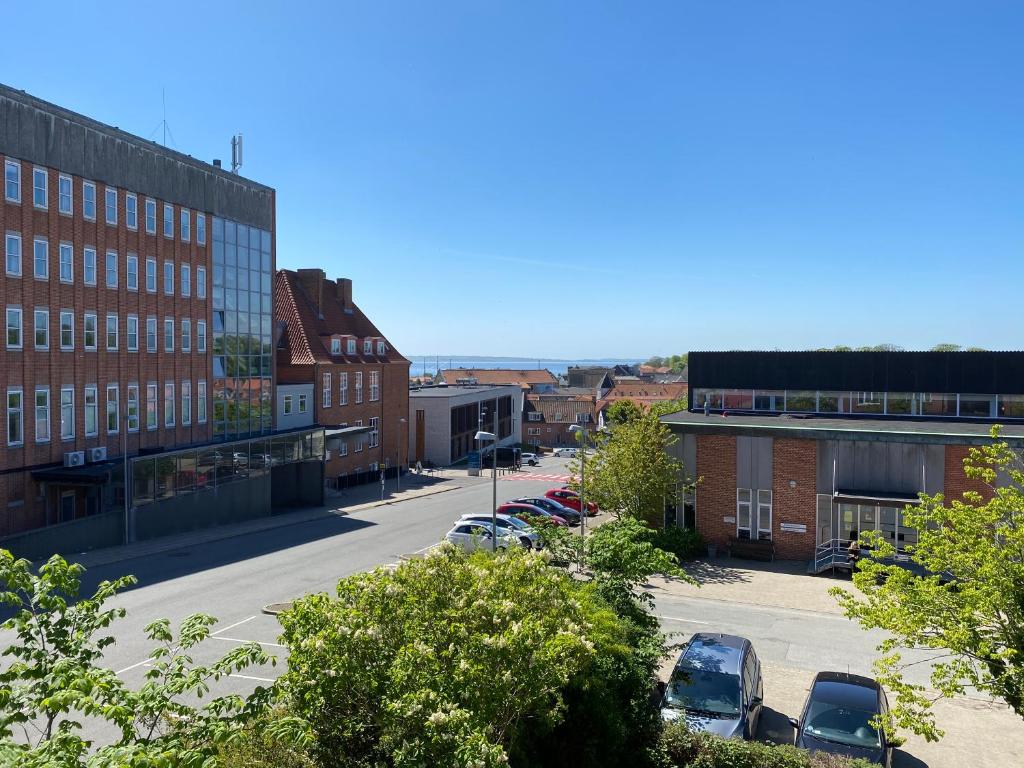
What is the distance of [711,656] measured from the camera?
1628cm

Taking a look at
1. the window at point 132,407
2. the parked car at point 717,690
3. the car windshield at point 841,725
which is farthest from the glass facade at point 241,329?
the car windshield at point 841,725

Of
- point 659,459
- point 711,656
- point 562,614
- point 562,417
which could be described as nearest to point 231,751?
point 562,614

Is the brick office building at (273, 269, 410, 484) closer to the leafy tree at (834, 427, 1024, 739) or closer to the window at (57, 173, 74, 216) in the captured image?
the window at (57, 173, 74, 216)

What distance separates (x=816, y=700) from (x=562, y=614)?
679cm

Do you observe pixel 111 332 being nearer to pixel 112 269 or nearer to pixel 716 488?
pixel 112 269

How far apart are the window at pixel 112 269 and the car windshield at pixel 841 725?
1316 inches

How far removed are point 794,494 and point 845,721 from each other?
16.4 meters

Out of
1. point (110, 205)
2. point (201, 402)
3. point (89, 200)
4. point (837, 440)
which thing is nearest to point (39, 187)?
point (89, 200)

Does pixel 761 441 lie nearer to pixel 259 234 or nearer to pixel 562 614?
pixel 562 614

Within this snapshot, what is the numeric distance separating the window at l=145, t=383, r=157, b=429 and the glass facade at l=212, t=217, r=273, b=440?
4406mm

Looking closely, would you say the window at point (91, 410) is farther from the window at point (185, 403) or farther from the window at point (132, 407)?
the window at point (185, 403)

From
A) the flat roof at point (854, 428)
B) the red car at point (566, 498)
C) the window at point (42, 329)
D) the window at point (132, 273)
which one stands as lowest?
the red car at point (566, 498)

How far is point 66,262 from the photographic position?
110ft

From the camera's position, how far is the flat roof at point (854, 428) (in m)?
→ 28.1
